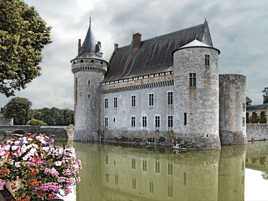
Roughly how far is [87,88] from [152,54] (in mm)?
8586

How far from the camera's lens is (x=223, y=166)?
11430 millimetres

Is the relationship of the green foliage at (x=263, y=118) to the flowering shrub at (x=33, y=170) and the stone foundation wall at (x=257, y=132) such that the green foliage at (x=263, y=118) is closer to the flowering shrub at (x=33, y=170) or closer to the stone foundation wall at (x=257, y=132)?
the stone foundation wall at (x=257, y=132)

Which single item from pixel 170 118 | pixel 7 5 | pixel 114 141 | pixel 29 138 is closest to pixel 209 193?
pixel 29 138

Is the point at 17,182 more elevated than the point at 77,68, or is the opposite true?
the point at 77,68

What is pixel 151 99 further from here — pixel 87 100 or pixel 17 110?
pixel 17 110

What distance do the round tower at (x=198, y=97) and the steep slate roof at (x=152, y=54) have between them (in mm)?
3271

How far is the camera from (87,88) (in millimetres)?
26188

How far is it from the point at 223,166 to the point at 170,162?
2.72 metres

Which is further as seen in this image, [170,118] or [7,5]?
[170,118]

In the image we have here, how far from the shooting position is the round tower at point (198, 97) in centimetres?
1759

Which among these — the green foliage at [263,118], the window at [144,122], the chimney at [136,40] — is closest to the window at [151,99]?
the window at [144,122]

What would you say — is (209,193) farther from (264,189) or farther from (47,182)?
(47,182)

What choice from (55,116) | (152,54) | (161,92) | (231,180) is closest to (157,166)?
(231,180)

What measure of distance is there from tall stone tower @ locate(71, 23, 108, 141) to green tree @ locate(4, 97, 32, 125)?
82.2 feet
